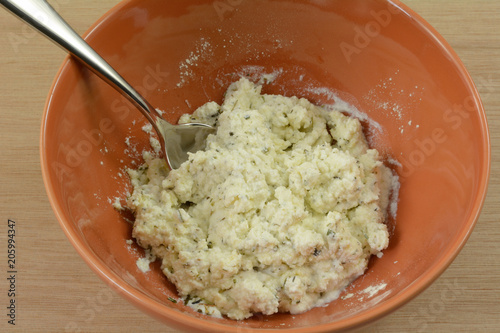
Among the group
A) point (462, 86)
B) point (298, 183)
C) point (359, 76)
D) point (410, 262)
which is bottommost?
point (410, 262)

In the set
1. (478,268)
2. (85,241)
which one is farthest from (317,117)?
(85,241)

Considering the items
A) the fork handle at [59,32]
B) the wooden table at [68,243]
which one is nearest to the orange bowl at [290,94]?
the fork handle at [59,32]

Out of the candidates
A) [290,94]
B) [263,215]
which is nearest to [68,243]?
[263,215]

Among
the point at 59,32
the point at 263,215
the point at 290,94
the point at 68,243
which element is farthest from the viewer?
the point at 290,94

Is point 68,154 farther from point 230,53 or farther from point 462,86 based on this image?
point 462,86

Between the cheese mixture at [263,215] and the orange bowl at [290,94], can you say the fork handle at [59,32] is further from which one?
the cheese mixture at [263,215]

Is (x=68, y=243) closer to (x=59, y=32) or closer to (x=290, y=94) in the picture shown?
(x=59, y=32)
